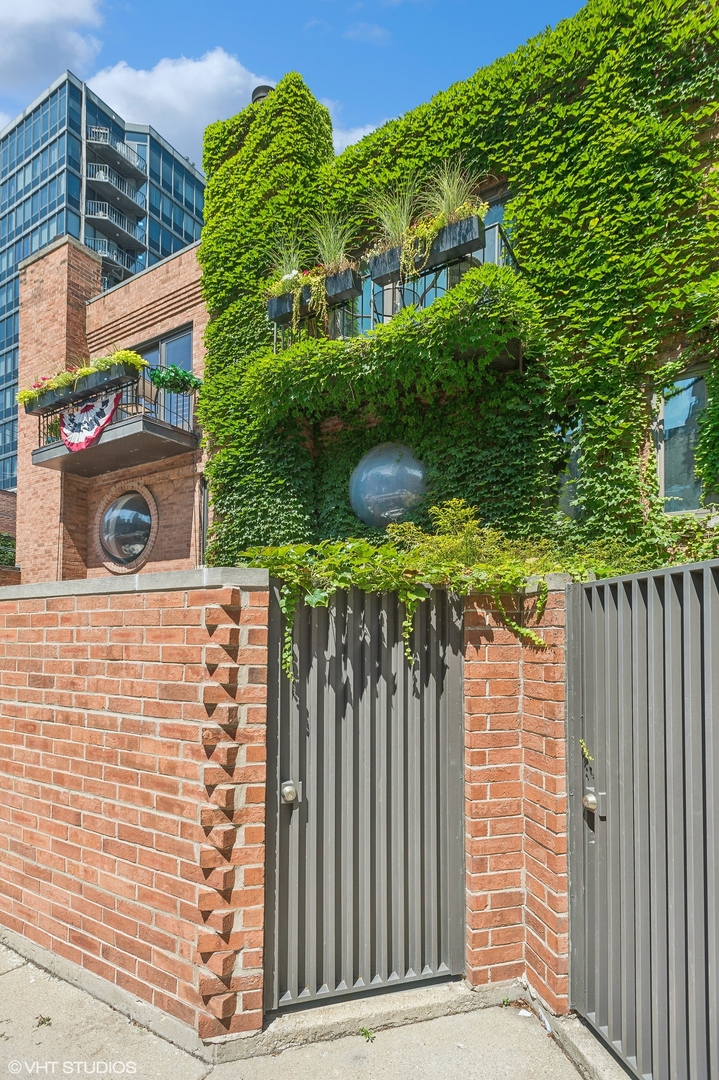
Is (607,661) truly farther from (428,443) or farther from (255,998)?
(428,443)

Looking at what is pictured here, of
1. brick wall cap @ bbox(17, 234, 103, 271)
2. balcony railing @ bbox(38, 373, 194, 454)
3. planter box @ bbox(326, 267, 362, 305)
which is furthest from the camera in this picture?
brick wall cap @ bbox(17, 234, 103, 271)

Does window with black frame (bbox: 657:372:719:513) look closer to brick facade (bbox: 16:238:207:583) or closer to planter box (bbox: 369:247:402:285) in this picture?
planter box (bbox: 369:247:402:285)

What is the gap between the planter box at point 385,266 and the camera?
7043 millimetres

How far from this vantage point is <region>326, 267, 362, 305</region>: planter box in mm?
7496

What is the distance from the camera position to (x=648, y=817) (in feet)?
7.93

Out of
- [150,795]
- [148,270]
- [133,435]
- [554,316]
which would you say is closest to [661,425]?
[554,316]

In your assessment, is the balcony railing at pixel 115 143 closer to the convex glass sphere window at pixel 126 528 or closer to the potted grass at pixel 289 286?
the convex glass sphere window at pixel 126 528

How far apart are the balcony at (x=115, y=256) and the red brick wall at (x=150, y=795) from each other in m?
41.3

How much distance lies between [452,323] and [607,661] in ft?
15.1

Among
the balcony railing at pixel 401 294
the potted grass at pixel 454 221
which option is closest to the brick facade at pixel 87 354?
the balcony railing at pixel 401 294

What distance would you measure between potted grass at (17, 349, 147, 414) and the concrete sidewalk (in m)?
8.50

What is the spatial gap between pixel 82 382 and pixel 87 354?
89.7 inches

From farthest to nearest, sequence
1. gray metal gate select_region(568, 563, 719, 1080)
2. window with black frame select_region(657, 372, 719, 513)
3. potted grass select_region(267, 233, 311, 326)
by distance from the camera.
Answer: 1. potted grass select_region(267, 233, 311, 326)
2. window with black frame select_region(657, 372, 719, 513)
3. gray metal gate select_region(568, 563, 719, 1080)

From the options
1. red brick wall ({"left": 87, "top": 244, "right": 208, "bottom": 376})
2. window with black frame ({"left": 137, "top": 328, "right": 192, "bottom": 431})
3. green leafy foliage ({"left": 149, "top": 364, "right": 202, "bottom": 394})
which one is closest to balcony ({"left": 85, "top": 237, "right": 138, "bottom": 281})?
red brick wall ({"left": 87, "top": 244, "right": 208, "bottom": 376})
